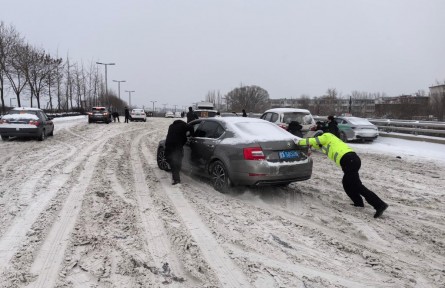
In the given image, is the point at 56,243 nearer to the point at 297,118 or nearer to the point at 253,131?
the point at 253,131

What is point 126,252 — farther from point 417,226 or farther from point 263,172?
point 417,226

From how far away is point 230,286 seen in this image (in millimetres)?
3639

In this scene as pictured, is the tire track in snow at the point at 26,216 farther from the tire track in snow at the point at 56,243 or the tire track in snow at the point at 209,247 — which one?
the tire track in snow at the point at 209,247

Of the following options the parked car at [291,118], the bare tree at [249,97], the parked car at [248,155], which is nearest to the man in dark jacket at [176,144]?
the parked car at [248,155]

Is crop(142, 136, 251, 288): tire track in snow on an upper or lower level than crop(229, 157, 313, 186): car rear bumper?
lower

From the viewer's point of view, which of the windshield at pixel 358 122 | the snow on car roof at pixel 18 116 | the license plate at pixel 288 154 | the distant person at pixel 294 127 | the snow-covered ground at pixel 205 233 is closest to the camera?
the snow-covered ground at pixel 205 233

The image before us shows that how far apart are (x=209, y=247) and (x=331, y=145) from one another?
326cm

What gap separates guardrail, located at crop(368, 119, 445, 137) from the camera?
17.8 m

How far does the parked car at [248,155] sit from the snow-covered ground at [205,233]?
15.6 inches

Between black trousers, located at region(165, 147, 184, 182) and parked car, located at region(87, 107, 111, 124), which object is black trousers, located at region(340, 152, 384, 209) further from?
parked car, located at region(87, 107, 111, 124)

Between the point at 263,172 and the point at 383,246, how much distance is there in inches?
94.2

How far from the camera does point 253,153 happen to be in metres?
6.61

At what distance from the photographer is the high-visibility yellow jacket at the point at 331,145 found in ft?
21.5

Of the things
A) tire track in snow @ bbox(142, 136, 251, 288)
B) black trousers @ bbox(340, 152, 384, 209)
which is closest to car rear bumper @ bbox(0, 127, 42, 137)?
tire track in snow @ bbox(142, 136, 251, 288)
